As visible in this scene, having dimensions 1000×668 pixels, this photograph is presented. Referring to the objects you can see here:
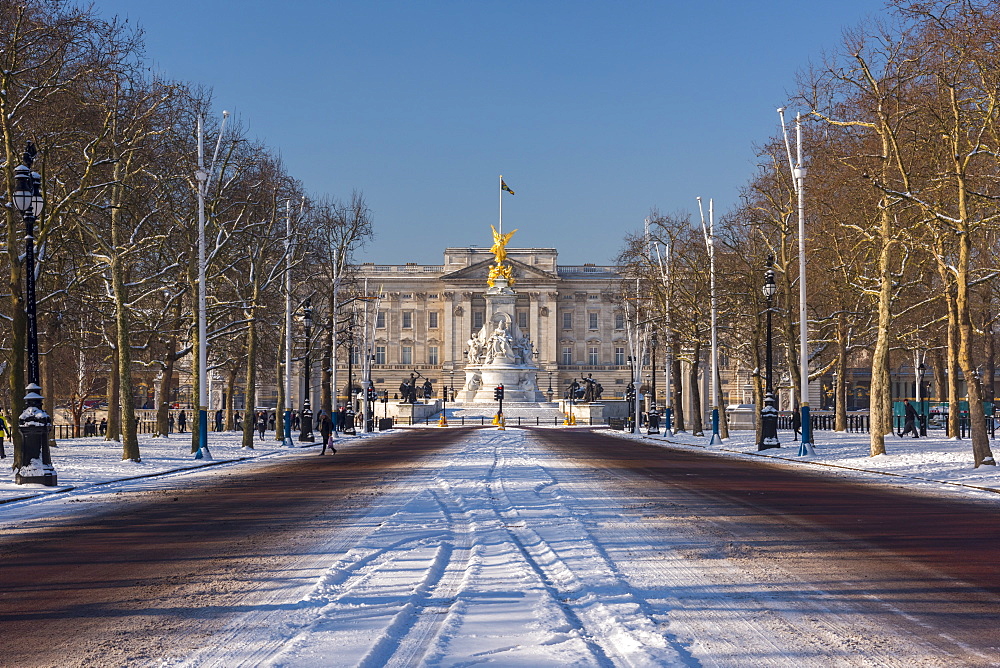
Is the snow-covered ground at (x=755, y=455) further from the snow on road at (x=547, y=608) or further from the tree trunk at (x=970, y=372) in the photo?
the snow on road at (x=547, y=608)

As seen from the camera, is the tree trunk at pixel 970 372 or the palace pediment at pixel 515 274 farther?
the palace pediment at pixel 515 274

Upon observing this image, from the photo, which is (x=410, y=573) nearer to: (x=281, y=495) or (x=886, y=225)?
(x=281, y=495)

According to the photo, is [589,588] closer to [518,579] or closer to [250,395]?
[518,579]

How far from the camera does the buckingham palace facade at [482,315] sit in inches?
6521

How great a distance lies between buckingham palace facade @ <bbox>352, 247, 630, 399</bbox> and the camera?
166m

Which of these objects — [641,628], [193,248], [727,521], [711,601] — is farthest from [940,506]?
[193,248]

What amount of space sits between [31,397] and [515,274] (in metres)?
144

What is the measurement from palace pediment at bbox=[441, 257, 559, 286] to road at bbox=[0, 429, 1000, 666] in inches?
5714

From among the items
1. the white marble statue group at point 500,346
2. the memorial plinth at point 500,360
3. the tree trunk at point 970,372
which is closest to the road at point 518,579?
the tree trunk at point 970,372

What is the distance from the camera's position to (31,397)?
21594 millimetres

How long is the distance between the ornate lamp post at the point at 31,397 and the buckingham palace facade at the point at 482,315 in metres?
143

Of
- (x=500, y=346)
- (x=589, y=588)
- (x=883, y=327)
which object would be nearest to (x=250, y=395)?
(x=883, y=327)

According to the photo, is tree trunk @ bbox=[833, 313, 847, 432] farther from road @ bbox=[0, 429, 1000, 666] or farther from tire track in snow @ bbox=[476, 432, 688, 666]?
tire track in snow @ bbox=[476, 432, 688, 666]

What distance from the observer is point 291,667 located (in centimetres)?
657
